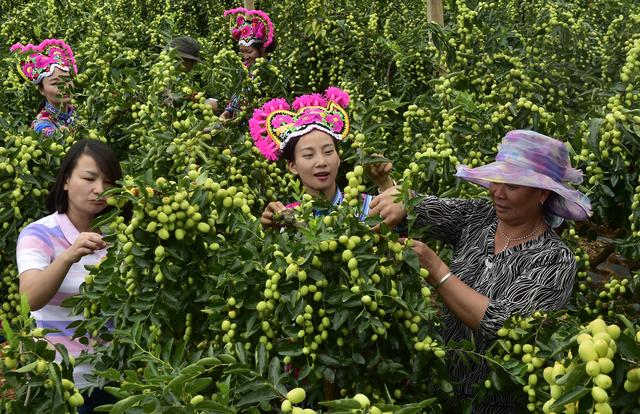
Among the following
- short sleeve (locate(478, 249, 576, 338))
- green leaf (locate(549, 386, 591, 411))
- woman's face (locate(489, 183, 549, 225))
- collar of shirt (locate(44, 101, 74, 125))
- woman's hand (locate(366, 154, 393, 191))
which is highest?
collar of shirt (locate(44, 101, 74, 125))

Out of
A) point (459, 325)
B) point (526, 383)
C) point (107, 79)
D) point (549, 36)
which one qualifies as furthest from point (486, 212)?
point (107, 79)

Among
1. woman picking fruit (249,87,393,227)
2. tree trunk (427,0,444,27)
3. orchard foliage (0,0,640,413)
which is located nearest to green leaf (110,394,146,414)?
orchard foliage (0,0,640,413)

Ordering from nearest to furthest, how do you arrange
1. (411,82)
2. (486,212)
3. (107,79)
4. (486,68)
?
(486,212) → (486,68) → (107,79) → (411,82)

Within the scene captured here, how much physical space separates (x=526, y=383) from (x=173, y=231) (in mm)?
1186

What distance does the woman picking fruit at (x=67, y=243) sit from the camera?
8.75 ft

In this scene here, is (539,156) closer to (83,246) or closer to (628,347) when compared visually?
(628,347)

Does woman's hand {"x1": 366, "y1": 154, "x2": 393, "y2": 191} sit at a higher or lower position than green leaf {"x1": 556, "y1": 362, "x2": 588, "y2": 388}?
higher

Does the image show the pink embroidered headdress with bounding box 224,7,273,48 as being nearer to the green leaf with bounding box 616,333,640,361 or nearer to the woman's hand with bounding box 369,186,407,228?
the woman's hand with bounding box 369,186,407,228

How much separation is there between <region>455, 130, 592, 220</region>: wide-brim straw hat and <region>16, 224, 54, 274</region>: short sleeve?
1622mm

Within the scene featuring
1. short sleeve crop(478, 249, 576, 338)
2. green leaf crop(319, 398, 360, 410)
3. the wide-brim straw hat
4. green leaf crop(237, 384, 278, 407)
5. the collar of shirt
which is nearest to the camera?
green leaf crop(319, 398, 360, 410)

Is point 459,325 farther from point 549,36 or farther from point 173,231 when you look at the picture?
point 549,36

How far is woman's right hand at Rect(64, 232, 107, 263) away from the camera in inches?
103

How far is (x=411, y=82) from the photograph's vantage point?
5773 millimetres

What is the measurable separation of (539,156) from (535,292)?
0.48 metres
